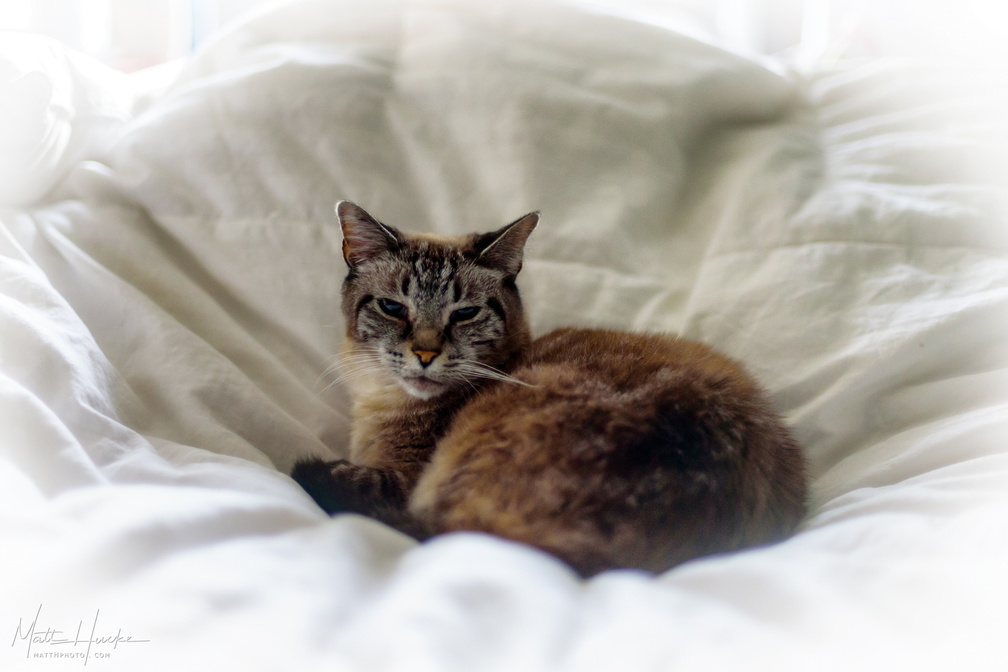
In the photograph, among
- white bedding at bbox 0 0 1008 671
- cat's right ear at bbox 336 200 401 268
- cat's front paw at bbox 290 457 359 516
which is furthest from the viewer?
cat's right ear at bbox 336 200 401 268

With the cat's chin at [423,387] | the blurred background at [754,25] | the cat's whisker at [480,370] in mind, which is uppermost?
the blurred background at [754,25]

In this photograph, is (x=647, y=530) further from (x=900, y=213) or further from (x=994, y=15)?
(x=994, y=15)

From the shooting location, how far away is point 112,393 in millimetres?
1265

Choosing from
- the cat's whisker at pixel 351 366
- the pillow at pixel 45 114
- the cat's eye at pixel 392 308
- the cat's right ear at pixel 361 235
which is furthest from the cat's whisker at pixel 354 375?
the pillow at pixel 45 114

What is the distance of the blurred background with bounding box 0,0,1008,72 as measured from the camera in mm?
2129

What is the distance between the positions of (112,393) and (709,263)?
1.47m

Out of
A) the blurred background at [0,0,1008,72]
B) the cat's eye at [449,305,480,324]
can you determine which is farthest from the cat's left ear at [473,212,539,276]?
the blurred background at [0,0,1008,72]

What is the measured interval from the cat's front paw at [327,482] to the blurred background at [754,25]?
1.64 meters

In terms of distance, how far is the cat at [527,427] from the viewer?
98 centimetres

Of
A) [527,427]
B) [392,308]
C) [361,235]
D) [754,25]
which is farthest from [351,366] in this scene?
[754,25]

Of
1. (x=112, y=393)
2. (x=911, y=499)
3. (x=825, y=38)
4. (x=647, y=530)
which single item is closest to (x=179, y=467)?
(x=112, y=393)

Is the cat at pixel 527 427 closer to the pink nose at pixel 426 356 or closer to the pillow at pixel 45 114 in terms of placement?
the pink nose at pixel 426 356

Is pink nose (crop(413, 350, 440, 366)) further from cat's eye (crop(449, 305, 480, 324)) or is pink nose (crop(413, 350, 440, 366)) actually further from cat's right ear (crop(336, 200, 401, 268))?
cat's right ear (crop(336, 200, 401, 268))

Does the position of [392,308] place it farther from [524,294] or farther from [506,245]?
[524,294]
